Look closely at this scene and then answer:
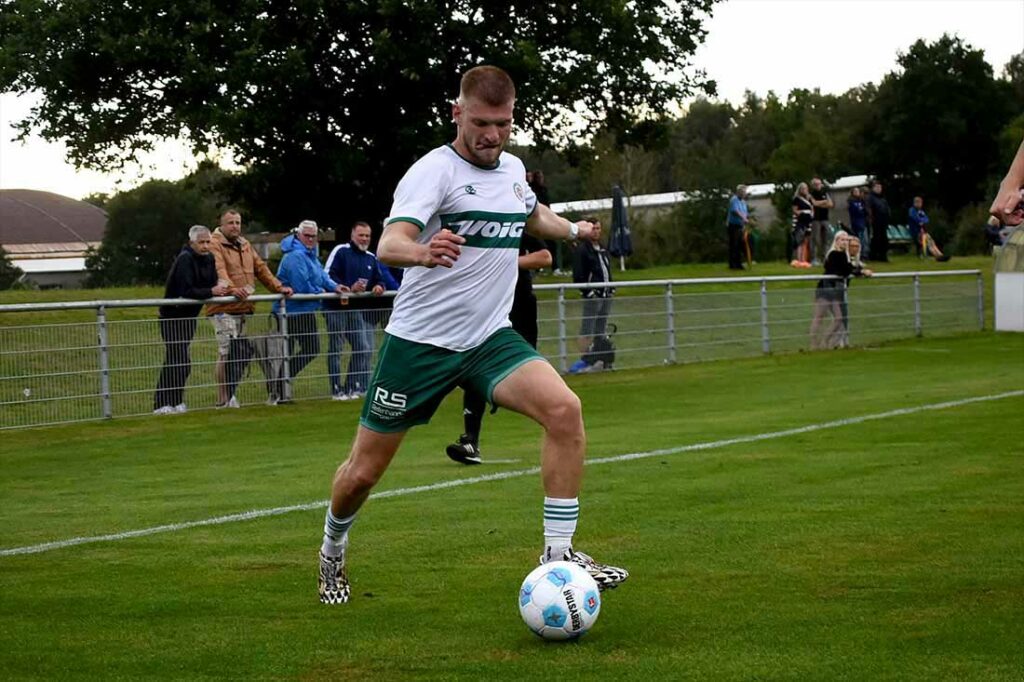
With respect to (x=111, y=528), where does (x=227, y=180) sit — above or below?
above

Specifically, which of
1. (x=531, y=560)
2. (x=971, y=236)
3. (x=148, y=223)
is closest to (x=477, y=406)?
(x=531, y=560)

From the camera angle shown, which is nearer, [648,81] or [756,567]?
[756,567]

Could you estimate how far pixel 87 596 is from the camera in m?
7.26

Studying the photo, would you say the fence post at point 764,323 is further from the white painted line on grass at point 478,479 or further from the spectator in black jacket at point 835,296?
the white painted line on grass at point 478,479

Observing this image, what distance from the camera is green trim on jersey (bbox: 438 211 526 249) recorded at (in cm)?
681

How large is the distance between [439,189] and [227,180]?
3126cm

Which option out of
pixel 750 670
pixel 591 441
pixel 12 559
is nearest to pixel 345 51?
pixel 591 441

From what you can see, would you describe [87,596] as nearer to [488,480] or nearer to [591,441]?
[488,480]

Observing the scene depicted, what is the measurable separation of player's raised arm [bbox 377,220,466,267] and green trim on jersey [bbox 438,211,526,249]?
44 cm

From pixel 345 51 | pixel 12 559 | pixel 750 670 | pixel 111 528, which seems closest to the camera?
pixel 750 670

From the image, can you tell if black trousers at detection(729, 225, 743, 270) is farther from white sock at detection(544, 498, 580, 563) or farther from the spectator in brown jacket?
white sock at detection(544, 498, 580, 563)

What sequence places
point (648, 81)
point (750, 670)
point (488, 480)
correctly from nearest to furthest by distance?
point (750, 670) → point (488, 480) → point (648, 81)

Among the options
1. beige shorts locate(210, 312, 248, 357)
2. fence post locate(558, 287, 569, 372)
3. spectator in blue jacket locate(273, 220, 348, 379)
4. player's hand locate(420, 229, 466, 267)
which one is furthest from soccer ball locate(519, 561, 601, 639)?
fence post locate(558, 287, 569, 372)

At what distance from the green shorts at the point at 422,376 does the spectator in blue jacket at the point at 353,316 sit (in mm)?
13246
